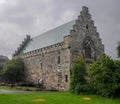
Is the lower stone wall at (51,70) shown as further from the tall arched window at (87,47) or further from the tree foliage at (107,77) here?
the tree foliage at (107,77)

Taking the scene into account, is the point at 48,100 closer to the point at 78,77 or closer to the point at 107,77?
the point at 107,77

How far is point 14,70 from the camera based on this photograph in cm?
5844

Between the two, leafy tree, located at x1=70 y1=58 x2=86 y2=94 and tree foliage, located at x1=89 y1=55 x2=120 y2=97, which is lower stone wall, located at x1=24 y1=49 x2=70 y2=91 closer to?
leafy tree, located at x1=70 y1=58 x2=86 y2=94

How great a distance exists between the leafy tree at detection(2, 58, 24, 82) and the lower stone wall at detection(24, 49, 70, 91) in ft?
12.3

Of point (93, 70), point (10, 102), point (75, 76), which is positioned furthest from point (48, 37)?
point (10, 102)

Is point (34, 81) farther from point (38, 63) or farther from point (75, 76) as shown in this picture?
point (75, 76)

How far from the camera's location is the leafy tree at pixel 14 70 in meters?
58.1

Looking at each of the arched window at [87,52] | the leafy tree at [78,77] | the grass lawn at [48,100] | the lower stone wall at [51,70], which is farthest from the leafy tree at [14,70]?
the grass lawn at [48,100]

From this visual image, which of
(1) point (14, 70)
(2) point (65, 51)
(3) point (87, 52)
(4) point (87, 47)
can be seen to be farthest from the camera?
(1) point (14, 70)

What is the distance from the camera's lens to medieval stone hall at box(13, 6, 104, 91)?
43188 mm

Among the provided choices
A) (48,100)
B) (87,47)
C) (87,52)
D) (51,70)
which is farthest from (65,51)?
(48,100)

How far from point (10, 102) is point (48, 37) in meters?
33.3

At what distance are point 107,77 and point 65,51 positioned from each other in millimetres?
15277

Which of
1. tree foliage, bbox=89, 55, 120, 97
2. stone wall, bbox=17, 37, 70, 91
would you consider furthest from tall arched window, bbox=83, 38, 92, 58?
tree foliage, bbox=89, 55, 120, 97
